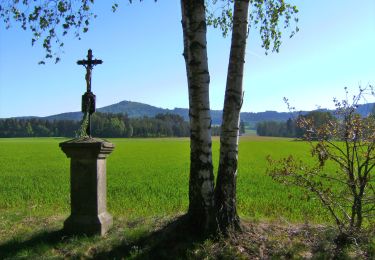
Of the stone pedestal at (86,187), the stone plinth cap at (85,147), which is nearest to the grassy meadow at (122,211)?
the stone pedestal at (86,187)

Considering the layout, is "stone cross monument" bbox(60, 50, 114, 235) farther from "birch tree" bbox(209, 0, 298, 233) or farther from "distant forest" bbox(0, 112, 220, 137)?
"distant forest" bbox(0, 112, 220, 137)

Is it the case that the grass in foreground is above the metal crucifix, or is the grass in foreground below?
below

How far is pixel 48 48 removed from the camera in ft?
23.4

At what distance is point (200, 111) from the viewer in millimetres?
5789

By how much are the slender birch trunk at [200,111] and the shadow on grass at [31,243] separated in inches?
90.1

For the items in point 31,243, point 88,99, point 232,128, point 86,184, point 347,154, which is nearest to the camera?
point 347,154

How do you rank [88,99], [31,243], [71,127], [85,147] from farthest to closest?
[71,127] < [88,99] < [85,147] < [31,243]

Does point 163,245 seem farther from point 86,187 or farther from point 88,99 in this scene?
point 88,99

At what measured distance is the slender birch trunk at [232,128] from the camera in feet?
19.2

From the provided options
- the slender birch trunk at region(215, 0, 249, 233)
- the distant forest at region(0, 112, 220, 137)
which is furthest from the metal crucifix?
the distant forest at region(0, 112, 220, 137)

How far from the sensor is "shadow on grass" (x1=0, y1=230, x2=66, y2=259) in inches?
235

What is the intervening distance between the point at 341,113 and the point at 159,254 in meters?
3.07

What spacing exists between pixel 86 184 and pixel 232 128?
2548 mm

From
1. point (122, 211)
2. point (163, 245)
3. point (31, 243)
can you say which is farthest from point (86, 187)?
point (122, 211)
